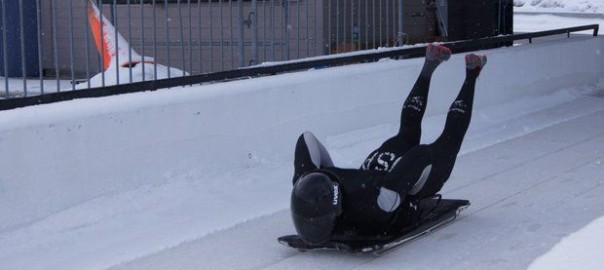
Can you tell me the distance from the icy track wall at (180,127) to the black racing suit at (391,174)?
1.61 meters

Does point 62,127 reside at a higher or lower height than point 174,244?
higher

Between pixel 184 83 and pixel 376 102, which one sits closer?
pixel 184 83

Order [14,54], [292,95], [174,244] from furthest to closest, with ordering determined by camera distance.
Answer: [292,95]
[14,54]
[174,244]

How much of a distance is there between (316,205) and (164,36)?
3.58 metres

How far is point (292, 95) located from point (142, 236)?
2.94 meters

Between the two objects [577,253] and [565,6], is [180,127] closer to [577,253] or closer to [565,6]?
[577,253]

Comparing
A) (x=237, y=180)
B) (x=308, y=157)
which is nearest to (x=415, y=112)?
(x=308, y=157)

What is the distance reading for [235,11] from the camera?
9.40m

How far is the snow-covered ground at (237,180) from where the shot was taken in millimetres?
6074

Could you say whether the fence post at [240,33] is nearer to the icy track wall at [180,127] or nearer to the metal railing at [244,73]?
the metal railing at [244,73]

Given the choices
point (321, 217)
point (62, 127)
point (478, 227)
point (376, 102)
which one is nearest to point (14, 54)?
point (62, 127)

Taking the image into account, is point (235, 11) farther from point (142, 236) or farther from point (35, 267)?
point (35, 267)

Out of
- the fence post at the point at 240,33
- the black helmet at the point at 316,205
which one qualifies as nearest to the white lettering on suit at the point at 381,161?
the black helmet at the point at 316,205

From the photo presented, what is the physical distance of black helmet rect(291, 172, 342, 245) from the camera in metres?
5.53
